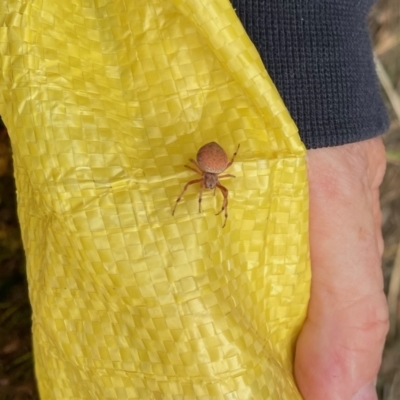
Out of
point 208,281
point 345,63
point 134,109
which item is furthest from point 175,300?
point 345,63

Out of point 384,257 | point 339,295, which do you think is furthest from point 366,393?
point 384,257

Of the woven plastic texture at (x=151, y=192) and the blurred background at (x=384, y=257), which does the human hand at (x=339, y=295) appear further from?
the blurred background at (x=384, y=257)

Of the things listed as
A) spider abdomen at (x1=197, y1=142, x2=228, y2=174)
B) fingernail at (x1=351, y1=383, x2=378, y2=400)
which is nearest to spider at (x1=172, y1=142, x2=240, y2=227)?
spider abdomen at (x1=197, y1=142, x2=228, y2=174)

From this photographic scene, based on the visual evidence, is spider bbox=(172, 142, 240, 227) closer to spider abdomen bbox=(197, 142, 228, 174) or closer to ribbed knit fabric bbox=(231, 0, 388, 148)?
spider abdomen bbox=(197, 142, 228, 174)

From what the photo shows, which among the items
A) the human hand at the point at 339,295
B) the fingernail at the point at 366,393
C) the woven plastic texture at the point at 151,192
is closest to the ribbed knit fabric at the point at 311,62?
the human hand at the point at 339,295

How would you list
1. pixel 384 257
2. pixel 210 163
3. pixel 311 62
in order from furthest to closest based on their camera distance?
pixel 384 257 < pixel 311 62 < pixel 210 163

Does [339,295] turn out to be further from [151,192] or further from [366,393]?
[151,192]
